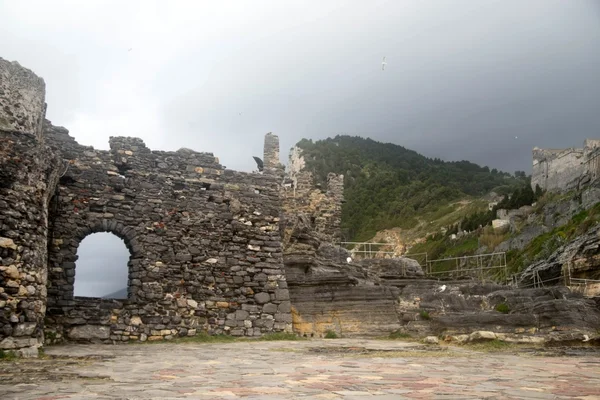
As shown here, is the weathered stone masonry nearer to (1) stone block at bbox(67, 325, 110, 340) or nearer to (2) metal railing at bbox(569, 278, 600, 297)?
(1) stone block at bbox(67, 325, 110, 340)

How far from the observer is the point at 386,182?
3533 inches

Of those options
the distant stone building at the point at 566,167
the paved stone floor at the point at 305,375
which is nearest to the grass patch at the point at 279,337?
the paved stone floor at the point at 305,375

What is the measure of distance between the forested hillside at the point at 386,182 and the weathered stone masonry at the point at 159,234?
49.8m

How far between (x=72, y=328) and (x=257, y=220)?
227 inches

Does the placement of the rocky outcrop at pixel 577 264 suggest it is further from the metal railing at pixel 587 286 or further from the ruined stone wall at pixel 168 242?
the ruined stone wall at pixel 168 242

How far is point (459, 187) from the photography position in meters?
99.4

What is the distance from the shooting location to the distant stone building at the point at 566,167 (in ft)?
213

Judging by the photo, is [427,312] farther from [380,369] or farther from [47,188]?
[47,188]

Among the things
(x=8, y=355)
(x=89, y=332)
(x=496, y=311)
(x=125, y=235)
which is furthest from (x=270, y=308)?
(x=8, y=355)

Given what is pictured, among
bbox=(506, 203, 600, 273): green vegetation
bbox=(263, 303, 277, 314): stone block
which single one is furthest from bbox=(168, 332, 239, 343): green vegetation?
bbox=(506, 203, 600, 273): green vegetation

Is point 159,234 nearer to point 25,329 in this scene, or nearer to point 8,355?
point 25,329

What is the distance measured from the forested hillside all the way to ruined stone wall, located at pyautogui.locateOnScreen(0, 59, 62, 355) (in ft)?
182

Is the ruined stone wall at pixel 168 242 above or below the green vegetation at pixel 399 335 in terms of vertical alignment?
above

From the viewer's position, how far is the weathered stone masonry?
13.3 meters
